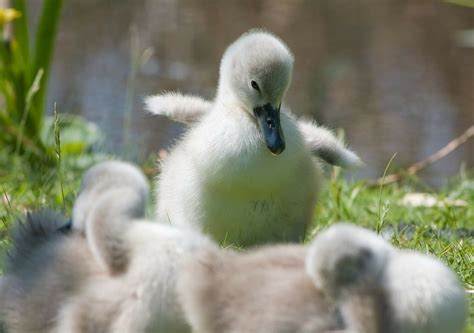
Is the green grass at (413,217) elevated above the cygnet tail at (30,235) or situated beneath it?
situated beneath

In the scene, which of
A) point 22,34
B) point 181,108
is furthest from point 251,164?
point 22,34

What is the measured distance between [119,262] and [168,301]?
0.64 ft

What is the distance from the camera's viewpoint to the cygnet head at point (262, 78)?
469 cm

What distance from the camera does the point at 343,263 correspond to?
9.32ft

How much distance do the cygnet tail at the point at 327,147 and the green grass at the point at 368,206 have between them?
216 millimetres

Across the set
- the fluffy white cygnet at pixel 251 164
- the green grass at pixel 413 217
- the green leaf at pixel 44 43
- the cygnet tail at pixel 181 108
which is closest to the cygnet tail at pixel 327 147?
the fluffy white cygnet at pixel 251 164

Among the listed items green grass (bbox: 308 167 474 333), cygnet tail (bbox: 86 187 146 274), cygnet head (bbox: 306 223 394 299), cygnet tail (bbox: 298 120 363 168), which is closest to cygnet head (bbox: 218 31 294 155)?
cygnet tail (bbox: 298 120 363 168)

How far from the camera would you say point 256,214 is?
467 cm

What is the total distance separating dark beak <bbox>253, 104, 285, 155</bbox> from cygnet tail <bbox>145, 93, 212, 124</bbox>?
20.6 inches

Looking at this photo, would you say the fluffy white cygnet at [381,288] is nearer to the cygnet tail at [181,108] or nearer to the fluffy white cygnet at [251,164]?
the fluffy white cygnet at [251,164]

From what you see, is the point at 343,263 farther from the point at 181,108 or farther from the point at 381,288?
the point at 181,108

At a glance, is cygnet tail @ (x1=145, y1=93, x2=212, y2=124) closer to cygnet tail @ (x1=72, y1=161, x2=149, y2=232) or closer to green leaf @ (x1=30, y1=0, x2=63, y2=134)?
cygnet tail @ (x1=72, y1=161, x2=149, y2=232)

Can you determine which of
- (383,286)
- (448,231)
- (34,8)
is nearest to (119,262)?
(383,286)

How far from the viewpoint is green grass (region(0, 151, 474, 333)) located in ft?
15.1
